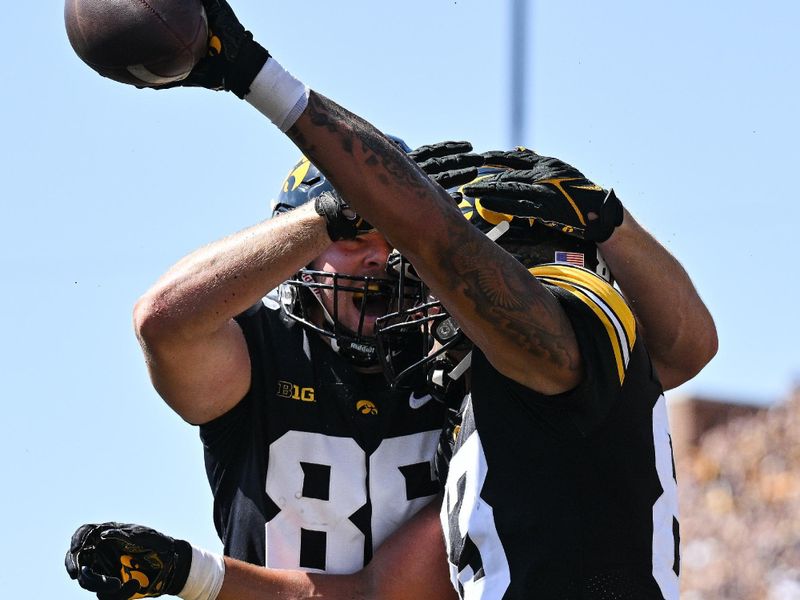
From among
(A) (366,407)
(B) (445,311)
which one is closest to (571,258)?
(B) (445,311)

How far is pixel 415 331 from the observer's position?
170 inches

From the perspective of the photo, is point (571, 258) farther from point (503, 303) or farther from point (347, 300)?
point (347, 300)

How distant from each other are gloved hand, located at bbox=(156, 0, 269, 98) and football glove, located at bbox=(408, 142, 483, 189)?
2.10 feet

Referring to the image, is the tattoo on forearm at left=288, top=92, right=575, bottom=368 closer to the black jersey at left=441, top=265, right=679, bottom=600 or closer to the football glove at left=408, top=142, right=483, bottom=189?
the black jersey at left=441, top=265, right=679, bottom=600

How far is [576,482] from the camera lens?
3.47m

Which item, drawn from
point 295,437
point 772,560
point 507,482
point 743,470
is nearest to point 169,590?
point 295,437

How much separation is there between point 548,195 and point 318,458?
119 centimetres

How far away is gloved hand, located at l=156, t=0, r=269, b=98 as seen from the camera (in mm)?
3176

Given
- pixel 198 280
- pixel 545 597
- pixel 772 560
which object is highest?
pixel 198 280

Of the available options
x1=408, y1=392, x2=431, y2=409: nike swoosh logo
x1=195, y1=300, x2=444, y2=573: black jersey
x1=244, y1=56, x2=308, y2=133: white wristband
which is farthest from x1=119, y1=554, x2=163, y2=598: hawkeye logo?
x1=244, y1=56, x2=308, y2=133: white wristband

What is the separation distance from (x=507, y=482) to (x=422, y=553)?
Result: 2.65ft

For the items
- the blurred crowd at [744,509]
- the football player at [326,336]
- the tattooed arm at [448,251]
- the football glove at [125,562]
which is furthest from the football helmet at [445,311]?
the blurred crowd at [744,509]

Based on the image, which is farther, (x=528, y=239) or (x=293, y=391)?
(x=293, y=391)

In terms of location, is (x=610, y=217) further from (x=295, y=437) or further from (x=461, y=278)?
(x=295, y=437)
